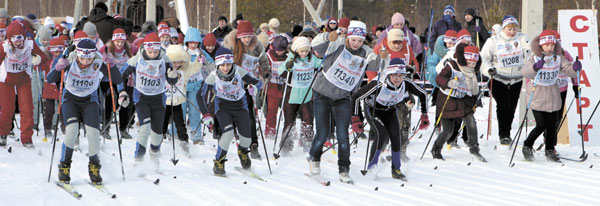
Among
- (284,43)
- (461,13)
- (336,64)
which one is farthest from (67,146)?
(461,13)

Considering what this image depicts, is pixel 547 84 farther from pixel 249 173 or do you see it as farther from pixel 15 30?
pixel 15 30

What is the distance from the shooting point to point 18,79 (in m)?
9.34

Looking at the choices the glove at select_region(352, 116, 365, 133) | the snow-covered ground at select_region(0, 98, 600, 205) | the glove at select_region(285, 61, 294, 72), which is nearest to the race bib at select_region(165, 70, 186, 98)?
the snow-covered ground at select_region(0, 98, 600, 205)

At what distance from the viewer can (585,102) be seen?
10.5 metres

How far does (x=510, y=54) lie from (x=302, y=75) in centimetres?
281

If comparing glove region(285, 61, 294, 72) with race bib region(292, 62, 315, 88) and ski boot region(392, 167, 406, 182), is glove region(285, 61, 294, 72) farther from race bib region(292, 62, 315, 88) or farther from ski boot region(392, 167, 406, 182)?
ski boot region(392, 167, 406, 182)

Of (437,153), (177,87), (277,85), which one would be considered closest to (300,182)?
(437,153)

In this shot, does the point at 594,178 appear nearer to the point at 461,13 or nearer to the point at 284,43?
the point at 284,43

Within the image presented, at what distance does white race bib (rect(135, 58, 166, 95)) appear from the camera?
7.88 metres

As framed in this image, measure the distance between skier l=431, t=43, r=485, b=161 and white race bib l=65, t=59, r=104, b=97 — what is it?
4054 millimetres

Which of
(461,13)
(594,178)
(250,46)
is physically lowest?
(594,178)

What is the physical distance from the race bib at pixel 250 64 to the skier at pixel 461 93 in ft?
7.46

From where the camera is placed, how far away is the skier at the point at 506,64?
33.6 feet

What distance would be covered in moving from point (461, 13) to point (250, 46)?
2027 inches
